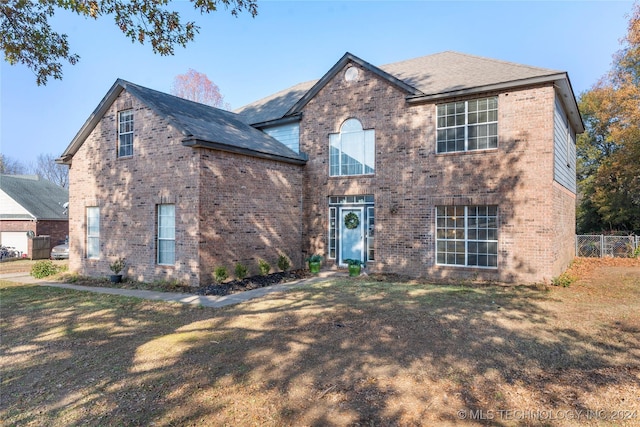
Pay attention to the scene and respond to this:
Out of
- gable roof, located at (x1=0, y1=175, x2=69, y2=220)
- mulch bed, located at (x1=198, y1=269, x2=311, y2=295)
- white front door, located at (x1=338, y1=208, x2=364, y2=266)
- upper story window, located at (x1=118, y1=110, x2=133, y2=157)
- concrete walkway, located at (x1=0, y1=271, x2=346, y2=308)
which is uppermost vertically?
upper story window, located at (x1=118, y1=110, x2=133, y2=157)

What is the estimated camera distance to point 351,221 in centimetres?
1455

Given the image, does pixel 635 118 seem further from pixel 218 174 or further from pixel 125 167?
pixel 125 167

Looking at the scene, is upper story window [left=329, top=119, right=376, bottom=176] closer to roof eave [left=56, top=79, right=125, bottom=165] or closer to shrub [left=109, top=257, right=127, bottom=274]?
roof eave [left=56, top=79, right=125, bottom=165]

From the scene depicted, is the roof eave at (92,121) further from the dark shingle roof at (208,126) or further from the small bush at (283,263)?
the small bush at (283,263)

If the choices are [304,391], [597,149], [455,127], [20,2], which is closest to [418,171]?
[455,127]

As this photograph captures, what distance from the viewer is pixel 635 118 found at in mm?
24328

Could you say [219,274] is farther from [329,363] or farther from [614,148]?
[614,148]

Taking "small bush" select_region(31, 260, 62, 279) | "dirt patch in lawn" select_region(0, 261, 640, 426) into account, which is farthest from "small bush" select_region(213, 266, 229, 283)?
"small bush" select_region(31, 260, 62, 279)

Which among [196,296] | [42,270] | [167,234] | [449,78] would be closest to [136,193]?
[167,234]

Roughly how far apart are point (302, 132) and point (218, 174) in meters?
4.92

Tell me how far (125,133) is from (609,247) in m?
24.0

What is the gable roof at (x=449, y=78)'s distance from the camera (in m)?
11.6

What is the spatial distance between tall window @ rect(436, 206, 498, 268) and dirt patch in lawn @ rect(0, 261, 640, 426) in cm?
291

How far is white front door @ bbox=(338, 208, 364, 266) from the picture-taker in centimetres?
1445
